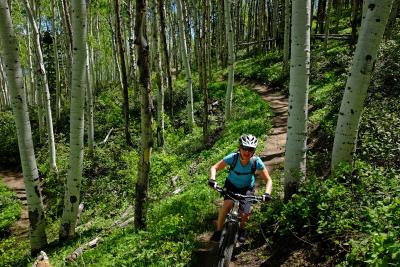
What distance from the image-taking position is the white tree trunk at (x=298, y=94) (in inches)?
217

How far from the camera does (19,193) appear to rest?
15344 millimetres

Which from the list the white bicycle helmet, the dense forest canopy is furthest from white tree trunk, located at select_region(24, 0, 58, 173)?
the white bicycle helmet

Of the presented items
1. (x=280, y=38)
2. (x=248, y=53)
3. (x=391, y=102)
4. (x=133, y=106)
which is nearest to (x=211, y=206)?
(x=391, y=102)

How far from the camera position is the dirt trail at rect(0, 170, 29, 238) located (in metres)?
11.8

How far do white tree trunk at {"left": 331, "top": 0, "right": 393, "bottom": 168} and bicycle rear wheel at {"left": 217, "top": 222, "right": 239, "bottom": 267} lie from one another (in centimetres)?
210

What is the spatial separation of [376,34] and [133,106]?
1725cm

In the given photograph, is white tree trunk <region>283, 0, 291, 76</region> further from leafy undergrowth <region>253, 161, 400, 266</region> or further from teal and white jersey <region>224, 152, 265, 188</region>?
teal and white jersey <region>224, 152, 265, 188</region>

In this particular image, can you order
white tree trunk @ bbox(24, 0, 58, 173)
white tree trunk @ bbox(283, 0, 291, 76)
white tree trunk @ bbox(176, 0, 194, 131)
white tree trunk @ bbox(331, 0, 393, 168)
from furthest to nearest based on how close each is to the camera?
white tree trunk @ bbox(283, 0, 291, 76) → white tree trunk @ bbox(176, 0, 194, 131) → white tree trunk @ bbox(24, 0, 58, 173) → white tree trunk @ bbox(331, 0, 393, 168)

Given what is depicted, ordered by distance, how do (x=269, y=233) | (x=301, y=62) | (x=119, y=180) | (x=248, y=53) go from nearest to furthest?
(x=301, y=62), (x=269, y=233), (x=119, y=180), (x=248, y=53)

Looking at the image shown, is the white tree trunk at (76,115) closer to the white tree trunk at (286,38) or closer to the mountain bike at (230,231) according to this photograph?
the mountain bike at (230,231)

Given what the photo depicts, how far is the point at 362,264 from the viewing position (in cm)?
388

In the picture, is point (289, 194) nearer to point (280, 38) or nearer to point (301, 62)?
point (301, 62)

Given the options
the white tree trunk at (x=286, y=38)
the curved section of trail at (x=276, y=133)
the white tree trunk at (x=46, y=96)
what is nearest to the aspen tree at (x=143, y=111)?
the curved section of trail at (x=276, y=133)

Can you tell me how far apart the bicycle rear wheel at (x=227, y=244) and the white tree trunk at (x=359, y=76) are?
210 centimetres
